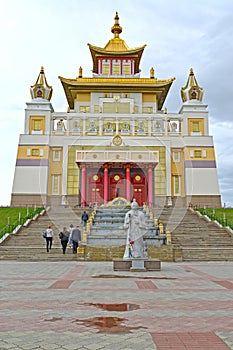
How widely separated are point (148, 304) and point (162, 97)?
44124 millimetres

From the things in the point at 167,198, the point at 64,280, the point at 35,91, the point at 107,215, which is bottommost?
the point at 64,280

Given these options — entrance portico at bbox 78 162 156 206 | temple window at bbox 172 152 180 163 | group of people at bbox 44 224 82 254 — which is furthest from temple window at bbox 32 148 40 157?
group of people at bbox 44 224 82 254

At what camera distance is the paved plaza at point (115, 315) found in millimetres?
4227

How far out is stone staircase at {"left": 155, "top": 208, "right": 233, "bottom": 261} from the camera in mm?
18375

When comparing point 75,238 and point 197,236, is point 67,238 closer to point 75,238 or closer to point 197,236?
point 75,238

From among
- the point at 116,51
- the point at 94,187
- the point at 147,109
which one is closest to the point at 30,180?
the point at 94,187

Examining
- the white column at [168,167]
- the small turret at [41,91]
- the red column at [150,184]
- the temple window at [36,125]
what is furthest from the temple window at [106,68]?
the red column at [150,184]

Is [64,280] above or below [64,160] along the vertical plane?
below

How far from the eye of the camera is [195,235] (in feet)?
72.6

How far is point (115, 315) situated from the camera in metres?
5.61

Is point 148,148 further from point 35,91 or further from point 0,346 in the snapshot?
point 0,346

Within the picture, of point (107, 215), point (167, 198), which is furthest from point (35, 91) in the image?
point (107, 215)

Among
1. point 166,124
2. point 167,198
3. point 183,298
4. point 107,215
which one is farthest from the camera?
point 166,124

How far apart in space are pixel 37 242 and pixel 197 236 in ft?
29.4
